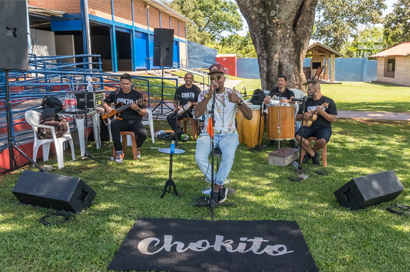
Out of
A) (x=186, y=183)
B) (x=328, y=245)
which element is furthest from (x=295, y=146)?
(x=328, y=245)

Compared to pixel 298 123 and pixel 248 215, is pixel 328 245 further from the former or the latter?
pixel 298 123

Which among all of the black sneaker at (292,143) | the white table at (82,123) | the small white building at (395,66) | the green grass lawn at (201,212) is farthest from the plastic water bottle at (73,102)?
the small white building at (395,66)

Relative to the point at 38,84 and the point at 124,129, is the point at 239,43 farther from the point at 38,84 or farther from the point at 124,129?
the point at 38,84

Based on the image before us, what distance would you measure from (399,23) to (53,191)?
45.9m

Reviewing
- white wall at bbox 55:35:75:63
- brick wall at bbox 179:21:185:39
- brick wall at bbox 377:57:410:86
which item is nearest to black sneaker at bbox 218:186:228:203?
white wall at bbox 55:35:75:63

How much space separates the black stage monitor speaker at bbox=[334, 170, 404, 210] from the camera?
4.08 meters

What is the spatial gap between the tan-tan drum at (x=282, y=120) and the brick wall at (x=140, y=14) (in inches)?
676

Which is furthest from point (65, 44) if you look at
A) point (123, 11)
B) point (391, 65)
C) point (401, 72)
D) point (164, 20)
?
point (391, 65)

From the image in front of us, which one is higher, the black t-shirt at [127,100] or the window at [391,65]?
the window at [391,65]

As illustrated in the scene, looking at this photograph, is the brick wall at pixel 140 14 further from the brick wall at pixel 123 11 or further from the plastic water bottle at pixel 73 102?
the plastic water bottle at pixel 73 102

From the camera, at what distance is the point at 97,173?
5.66 meters

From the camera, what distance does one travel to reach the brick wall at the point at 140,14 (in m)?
21.9

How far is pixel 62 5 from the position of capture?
1661cm

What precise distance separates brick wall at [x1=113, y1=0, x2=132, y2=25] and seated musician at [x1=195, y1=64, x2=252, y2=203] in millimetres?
16776
